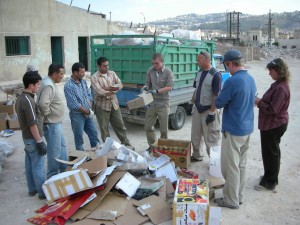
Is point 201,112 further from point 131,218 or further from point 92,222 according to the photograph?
point 92,222

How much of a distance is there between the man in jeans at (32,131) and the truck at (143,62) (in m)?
3.09

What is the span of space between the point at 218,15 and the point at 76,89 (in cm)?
18434

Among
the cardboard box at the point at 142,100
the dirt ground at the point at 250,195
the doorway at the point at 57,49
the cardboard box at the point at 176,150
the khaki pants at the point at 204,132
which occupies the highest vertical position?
the doorway at the point at 57,49

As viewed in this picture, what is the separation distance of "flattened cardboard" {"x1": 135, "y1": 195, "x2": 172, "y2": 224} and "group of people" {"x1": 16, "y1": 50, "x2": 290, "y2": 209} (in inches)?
28.7

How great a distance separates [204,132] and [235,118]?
163 centimetres

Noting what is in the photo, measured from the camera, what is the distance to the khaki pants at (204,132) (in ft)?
17.8

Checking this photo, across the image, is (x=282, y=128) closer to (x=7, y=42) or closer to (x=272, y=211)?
(x=272, y=211)

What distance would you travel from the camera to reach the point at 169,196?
4.19m

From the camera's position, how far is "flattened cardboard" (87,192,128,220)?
384 cm

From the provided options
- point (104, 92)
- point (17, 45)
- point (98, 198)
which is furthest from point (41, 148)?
point (17, 45)

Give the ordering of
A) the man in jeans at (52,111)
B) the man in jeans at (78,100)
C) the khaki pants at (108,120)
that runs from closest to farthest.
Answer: the man in jeans at (52,111), the man in jeans at (78,100), the khaki pants at (108,120)

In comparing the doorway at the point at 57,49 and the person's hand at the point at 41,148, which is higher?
the doorway at the point at 57,49

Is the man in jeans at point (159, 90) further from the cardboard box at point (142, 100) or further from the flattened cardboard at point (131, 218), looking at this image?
the flattened cardboard at point (131, 218)

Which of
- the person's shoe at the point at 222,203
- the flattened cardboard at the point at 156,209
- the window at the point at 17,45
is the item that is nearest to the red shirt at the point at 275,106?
the person's shoe at the point at 222,203
